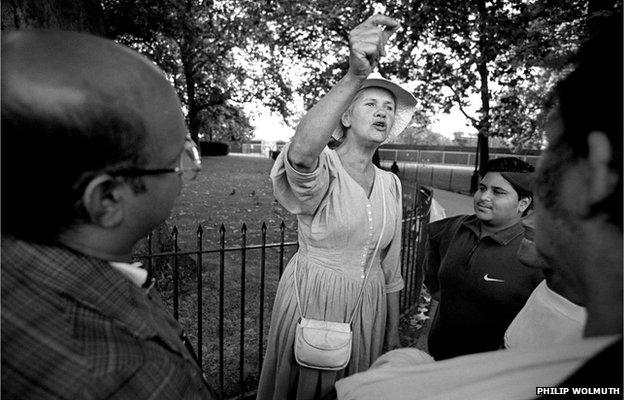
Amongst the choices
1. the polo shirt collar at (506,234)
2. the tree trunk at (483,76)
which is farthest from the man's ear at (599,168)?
the tree trunk at (483,76)

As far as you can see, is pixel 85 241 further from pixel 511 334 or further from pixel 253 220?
pixel 253 220

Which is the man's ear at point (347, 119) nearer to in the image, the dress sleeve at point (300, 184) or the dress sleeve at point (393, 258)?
the dress sleeve at point (300, 184)

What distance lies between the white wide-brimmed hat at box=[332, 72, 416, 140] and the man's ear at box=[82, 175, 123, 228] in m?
1.58

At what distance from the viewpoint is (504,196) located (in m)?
2.77

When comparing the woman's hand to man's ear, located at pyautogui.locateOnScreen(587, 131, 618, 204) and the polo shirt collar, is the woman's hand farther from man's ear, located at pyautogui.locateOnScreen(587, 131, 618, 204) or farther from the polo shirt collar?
the polo shirt collar

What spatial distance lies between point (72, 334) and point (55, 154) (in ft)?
1.19

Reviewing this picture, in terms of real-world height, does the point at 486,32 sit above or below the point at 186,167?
above

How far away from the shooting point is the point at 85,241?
0.94 metres

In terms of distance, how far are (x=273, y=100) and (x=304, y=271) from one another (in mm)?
26838

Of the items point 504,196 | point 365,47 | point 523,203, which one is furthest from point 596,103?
point 523,203

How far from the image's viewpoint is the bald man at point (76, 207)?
0.80m

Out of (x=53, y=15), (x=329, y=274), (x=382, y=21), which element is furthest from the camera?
(x=53, y=15)

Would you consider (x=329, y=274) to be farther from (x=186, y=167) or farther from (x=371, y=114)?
(x=186, y=167)

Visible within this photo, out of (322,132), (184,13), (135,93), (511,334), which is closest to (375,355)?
(511,334)
